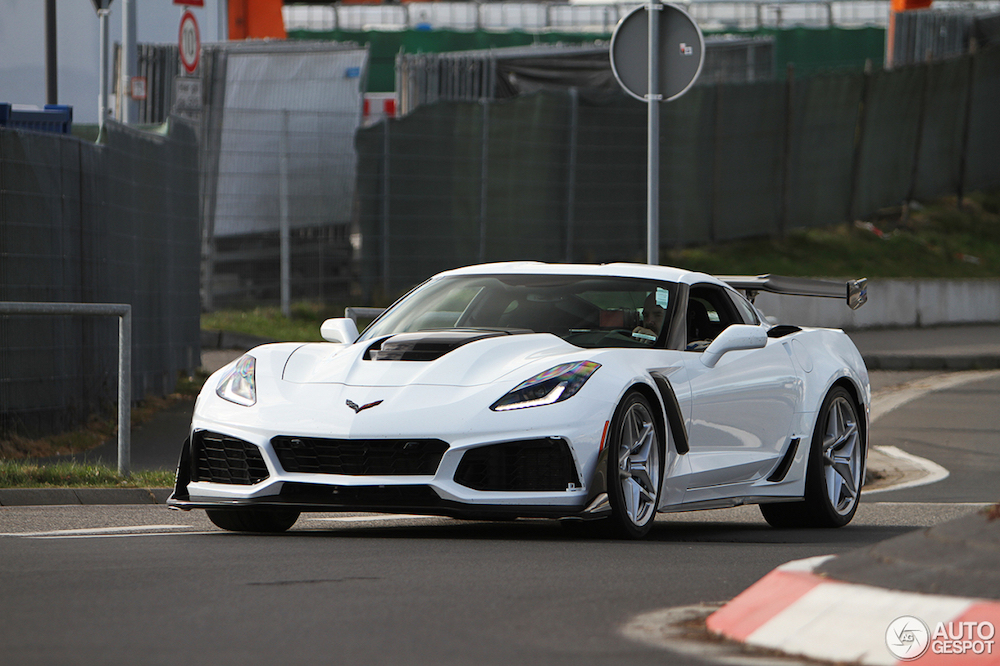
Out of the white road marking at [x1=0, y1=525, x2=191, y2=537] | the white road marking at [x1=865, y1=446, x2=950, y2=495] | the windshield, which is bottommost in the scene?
the white road marking at [x1=865, y1=446, x2=950, y2=495]

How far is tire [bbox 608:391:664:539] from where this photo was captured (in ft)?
22.8

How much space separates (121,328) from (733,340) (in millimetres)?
4240

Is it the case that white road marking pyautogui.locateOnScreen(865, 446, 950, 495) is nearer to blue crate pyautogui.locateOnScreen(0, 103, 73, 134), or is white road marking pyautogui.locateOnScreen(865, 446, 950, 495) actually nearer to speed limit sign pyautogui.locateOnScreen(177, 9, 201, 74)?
blue crate pyautogui.locateOnScreen(0, 103, 73, 134)

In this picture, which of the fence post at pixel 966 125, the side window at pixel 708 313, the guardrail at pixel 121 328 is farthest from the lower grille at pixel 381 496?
Answer: the fence post at pixel 966 125

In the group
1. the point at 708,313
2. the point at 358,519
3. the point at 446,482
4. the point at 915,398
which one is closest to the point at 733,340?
the point at 708,313

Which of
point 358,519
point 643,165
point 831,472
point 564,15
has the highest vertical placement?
point 564,15

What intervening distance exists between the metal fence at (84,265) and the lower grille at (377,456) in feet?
16.3

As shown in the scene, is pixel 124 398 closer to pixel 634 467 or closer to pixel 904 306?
pixel 634 467

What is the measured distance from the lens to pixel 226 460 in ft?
23.3

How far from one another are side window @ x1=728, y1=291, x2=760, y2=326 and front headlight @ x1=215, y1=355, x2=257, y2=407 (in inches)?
110

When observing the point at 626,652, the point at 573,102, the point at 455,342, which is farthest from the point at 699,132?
the point at 626,652

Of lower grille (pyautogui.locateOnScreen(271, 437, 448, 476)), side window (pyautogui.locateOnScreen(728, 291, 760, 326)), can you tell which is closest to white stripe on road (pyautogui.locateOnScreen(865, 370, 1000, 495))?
side window (pyautogui.locateOnScreen(728, 291, 760, 326))

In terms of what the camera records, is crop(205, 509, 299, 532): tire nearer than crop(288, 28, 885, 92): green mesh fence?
Yes

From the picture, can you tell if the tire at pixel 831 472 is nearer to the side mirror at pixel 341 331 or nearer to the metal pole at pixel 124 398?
the side mirror at pixel 341 331
